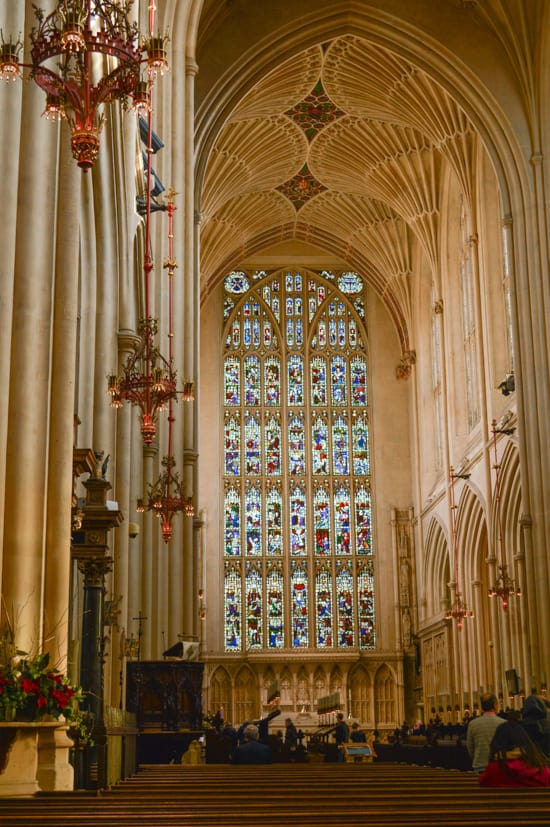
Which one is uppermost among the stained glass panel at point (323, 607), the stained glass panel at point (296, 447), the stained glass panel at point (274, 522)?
the stained glass panel at point (296, 447)

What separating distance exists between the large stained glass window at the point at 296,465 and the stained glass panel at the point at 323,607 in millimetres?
31

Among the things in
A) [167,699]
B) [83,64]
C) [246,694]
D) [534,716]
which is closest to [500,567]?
[167,699]

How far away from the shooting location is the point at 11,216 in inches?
305

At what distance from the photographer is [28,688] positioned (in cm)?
699

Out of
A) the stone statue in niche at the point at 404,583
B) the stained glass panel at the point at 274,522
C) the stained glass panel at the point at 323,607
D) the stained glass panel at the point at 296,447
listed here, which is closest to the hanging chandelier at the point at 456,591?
the stone statue in niche at the point at 404,583

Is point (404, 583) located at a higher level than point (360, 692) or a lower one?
higher

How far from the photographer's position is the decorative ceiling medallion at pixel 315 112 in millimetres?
28094

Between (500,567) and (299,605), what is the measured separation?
11.5 meters

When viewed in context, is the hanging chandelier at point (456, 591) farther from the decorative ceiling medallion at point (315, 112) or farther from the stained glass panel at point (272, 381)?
the decorative ceiling medallion at point (315, 112)

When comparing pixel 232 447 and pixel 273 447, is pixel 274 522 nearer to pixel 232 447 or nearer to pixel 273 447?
pixel 273 447

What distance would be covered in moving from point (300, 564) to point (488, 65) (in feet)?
54.5

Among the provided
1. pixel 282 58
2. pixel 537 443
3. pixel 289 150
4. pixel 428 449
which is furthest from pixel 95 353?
pixel 428 449

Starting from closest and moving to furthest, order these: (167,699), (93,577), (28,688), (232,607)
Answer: (28,688) < (93,577) < (167,699) < (232,607)

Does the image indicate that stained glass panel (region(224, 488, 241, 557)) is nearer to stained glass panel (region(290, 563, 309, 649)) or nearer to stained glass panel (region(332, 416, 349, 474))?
stained glass panel (region(290, 563, 309, 649))
